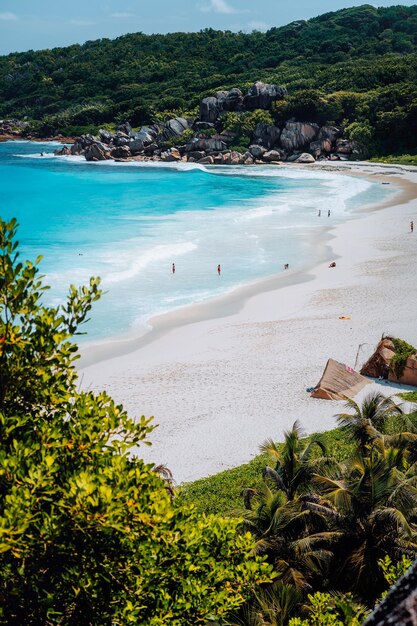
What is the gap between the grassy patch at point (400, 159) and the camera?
83012mm

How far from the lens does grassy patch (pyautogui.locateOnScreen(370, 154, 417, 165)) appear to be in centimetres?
8301

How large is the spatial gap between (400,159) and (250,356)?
70462 mm

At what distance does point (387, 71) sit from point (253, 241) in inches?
2919

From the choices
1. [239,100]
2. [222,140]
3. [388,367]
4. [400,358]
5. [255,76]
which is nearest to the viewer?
[400,358]

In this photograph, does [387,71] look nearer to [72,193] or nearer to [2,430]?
[72,193]

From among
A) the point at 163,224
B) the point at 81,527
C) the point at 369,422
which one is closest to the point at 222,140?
the point at 163,224

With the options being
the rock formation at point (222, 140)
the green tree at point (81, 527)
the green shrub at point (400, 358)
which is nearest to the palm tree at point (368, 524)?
the green tree at point (81, 527)

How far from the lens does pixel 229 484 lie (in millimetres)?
14617

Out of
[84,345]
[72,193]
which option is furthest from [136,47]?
[84,345]

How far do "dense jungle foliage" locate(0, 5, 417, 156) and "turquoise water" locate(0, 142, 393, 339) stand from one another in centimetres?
1661

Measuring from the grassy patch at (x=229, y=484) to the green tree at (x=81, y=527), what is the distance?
23.1 feet

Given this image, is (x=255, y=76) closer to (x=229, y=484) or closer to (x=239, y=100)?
(x=239, y=100)

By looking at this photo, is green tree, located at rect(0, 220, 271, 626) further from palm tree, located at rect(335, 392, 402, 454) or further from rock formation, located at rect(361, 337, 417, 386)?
rock formation, located at rect(361, 337, 417, 386)

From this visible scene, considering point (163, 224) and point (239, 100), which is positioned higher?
point (239, 100)
